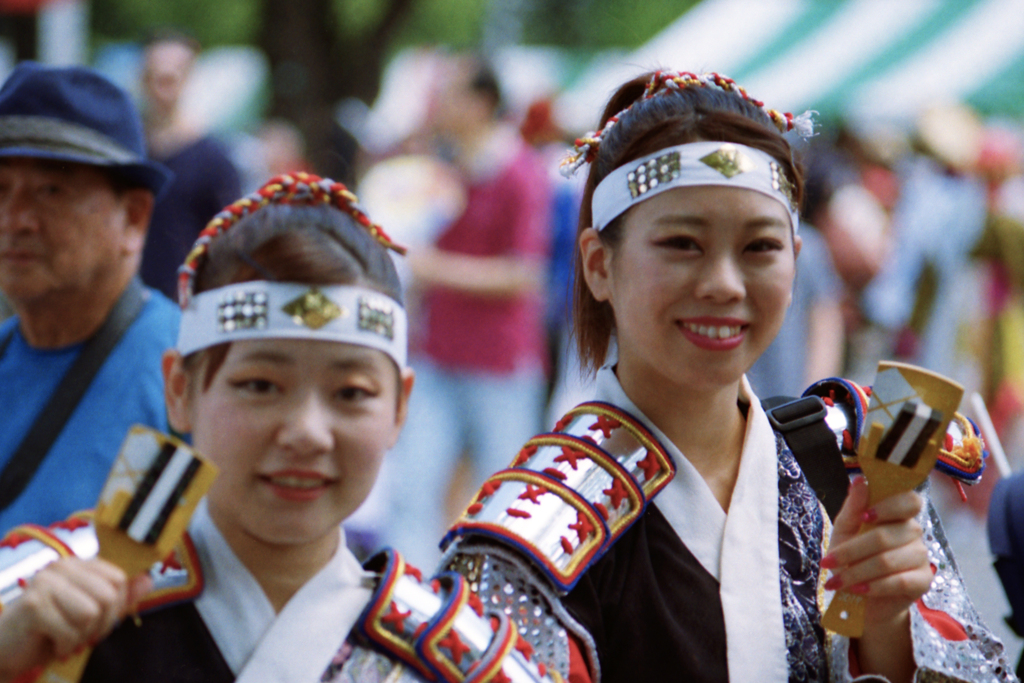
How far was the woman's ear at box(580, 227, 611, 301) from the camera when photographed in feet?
8.15

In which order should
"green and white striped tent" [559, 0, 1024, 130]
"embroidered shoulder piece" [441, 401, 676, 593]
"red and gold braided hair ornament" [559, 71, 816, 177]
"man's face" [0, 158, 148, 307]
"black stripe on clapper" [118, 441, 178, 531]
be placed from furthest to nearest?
"green and white striped tent" [559, 0, 1024, 130], "man's face" [0, 158, 148, 307], "red and gold braided hair ornament" [559, 71, 816, 177], "embroidered shoulder piece" [441, 401, 676, 593], "black stripe on clapper" [118, 441, 178, 531]

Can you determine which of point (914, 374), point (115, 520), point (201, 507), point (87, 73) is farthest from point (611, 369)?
point (87, 73)

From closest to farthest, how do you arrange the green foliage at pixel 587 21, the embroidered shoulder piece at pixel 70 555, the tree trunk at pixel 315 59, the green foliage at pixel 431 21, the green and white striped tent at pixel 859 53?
the embroidered shoulder piece at pixel 70 555, the green and white striped tent at pixel 859 53, the tree trunk at pixel 315 59, the green foliage at pixel 431 21, the green foliage at pixel 587 21

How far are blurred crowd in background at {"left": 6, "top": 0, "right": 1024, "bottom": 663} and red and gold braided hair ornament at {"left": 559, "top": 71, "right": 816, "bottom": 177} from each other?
22 cm

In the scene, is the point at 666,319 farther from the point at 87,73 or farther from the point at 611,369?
the point at 87,73

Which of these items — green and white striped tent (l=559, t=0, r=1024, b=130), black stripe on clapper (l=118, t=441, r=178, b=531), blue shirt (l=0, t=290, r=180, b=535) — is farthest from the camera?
green and white striped tent (l=559, t=0, r=1024, b=130)

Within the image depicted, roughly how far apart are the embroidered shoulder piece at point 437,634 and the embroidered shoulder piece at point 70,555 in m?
0.27

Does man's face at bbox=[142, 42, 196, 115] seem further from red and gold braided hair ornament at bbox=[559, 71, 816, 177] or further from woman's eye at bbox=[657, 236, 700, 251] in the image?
woman's eye at bbox=[657, 236, 700, 251]

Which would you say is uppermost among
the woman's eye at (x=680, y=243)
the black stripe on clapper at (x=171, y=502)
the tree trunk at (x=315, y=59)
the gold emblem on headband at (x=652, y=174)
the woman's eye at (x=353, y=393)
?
the tree trunk at (x=315, y=59)

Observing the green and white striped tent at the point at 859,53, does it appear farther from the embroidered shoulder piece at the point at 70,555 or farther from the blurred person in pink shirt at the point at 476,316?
the embroidered shoulder piece at the point at 70,555

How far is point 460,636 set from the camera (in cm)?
192

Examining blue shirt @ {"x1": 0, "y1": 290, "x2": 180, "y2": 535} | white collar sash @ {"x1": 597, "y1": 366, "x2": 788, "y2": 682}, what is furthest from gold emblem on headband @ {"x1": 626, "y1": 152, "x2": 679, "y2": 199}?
blue shirt @ {"x1": 0, "y1": 290, "x2": 180, "y2": 535}

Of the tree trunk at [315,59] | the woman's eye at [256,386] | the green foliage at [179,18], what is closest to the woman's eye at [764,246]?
the woman's eye at [256,386]

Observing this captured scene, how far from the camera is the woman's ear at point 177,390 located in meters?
2.01
